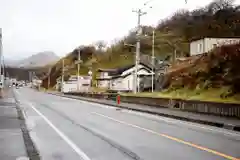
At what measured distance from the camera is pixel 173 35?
148 meters

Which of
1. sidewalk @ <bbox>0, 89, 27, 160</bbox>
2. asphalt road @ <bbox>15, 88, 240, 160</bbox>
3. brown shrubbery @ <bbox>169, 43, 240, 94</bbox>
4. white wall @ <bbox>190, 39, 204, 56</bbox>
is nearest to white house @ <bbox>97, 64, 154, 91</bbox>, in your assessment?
white wall @ <bbox>190, 39, 204, 56</bbox>

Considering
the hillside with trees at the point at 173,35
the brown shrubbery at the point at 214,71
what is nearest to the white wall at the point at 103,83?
the hillside with trees at the point at 173,35

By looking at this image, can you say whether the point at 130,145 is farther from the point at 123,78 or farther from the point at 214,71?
the point at 123,78

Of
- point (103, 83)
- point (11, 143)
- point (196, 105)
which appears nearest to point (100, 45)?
point (103, 83)

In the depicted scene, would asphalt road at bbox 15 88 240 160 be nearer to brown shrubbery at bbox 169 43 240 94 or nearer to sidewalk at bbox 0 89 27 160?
sidewalk at bbox 0 89 27 160

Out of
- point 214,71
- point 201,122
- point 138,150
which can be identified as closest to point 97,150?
point 138,150

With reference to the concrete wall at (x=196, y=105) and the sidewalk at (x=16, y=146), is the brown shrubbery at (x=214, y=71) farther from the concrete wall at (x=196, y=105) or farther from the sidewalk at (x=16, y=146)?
the sidewalk at (x=16, y=146)

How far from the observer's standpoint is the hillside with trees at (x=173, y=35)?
98.9m

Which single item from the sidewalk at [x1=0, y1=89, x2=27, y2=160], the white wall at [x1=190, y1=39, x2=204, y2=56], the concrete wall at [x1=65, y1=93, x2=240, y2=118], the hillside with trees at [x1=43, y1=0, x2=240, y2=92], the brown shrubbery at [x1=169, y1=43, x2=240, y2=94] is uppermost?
the hillside with trees at [x1=43, y1=0, x2=240, y2=92]

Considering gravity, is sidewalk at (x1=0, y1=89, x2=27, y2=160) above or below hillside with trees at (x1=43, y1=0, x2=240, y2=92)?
below

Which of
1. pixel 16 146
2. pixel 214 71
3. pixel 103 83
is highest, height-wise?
pixel 103 83

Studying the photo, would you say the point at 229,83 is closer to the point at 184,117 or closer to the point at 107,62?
the point at 184,117

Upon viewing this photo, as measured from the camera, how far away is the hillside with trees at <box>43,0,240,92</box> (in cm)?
9888

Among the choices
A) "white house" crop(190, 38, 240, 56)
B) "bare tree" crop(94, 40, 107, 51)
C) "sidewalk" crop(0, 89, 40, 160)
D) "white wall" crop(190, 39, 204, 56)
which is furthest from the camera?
"bare tree" crop(94, 40, 107, 51)
